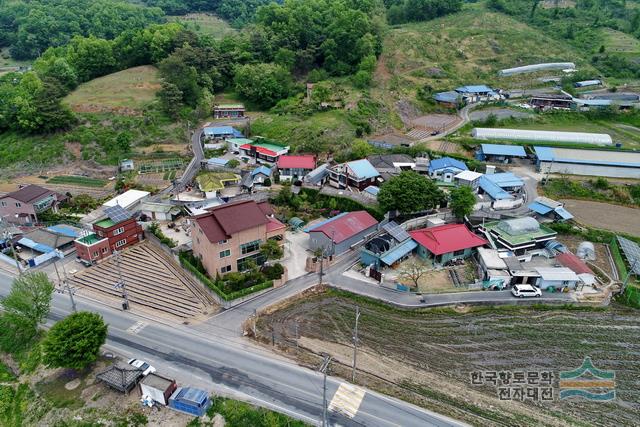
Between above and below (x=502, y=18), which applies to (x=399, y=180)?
below

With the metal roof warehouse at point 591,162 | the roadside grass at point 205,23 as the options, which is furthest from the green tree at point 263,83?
the roadside grass at point 205,23

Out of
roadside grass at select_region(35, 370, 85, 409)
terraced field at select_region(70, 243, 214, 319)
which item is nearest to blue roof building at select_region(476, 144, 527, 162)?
terraced field at select_region(70, 243, 214, 319)

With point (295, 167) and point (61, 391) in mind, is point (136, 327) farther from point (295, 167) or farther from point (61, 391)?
point (295, 167)

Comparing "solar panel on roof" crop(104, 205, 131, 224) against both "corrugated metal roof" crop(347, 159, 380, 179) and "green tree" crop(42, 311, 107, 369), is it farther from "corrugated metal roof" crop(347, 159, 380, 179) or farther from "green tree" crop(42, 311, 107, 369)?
"corrugated metal roof" crop(347, 159, 380, 179)

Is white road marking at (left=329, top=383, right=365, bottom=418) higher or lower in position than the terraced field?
higher

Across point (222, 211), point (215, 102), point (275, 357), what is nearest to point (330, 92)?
point (215, 102)

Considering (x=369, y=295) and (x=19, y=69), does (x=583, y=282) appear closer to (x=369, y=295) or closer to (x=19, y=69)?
(x=369, y=295)

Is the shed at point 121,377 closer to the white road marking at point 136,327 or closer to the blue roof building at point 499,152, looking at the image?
the white road marking at point 136,327
